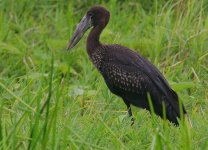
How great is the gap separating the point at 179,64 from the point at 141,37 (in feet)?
3.06

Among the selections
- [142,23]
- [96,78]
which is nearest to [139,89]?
[96,78]

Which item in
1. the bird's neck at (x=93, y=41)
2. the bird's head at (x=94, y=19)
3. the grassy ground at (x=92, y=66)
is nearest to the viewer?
the grassy ground at (x=92, y=66)

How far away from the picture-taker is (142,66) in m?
6.42

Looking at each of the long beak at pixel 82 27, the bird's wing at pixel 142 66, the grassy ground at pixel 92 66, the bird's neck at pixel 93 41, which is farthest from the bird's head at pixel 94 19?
the bird's wing at pixel 142 66

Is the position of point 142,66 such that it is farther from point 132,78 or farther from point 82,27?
point 82,27

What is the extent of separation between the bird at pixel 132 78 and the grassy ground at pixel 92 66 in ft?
0.38

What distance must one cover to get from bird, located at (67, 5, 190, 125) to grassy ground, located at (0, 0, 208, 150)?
0.12 meters

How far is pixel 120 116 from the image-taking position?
239 inches

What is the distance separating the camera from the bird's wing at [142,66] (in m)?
6.17

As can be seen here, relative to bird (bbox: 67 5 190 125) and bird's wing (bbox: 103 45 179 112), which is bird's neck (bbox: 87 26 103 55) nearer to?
bird (bbox: 67 5 190 125)

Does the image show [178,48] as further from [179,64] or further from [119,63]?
[119,63]

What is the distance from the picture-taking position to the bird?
244 inches

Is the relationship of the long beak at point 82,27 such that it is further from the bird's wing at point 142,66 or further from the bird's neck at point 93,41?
the bird's wing at point 142,66

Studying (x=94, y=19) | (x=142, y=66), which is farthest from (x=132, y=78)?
(x=94, y=19)
